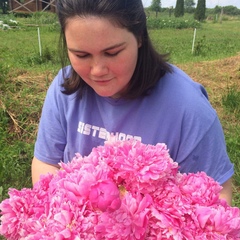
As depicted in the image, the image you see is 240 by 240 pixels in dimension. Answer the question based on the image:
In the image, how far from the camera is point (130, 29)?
133 cm

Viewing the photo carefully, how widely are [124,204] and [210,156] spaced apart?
2.16ft

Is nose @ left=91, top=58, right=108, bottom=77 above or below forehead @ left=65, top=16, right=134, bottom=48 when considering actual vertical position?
below

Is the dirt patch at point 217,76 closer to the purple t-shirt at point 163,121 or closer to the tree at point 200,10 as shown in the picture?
the purple t-shirt at point 163,121

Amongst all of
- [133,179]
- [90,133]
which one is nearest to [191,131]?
[90,133]

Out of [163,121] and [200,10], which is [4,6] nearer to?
[200,10]

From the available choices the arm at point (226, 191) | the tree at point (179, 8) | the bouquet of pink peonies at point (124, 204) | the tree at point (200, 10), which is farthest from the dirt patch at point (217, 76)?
the tree at point (179, 8)

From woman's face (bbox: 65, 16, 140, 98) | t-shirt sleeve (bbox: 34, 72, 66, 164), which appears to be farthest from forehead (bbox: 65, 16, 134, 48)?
t-shirt sleeve (bbox: 34, 72, 66, 164)

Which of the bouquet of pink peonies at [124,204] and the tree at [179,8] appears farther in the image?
the tree at [179,8]

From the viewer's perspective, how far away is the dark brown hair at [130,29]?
1262 mm

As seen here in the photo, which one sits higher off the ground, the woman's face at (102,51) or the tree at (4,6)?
the woman's face at (102,51)

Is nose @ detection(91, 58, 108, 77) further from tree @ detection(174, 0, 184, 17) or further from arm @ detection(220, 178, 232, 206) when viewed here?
tree @ detection(174, 0, 184, 17)

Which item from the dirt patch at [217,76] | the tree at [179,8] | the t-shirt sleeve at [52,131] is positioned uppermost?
the t-shirt sleeve at [52,131]

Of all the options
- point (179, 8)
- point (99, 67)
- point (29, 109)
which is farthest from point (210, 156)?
point (179, 8)

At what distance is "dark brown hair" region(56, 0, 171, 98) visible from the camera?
1.26m
